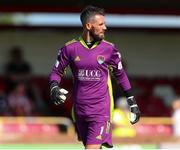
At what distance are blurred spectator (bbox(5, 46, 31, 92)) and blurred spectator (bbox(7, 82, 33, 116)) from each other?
0.69 m

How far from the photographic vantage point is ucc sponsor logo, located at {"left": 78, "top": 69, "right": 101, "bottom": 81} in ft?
23.1

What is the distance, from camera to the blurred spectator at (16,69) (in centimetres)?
1652

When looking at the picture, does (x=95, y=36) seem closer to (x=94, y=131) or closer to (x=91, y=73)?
(x=91, y=73)

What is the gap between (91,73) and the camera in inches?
278

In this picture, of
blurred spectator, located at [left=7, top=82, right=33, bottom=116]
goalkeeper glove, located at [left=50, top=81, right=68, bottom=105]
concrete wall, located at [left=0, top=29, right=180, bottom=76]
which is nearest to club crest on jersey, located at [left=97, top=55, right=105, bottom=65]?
goalkeeper glove, located at [left=50, top=81, right=68, bottom=105]

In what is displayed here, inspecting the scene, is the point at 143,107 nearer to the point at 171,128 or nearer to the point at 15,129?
the point at 171,128

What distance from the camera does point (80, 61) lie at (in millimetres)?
7051

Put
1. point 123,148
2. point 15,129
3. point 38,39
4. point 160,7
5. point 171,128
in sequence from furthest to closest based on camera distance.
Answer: point 38,39 → point 160,7 → point 171,128 → point 15,129 → point 123,148

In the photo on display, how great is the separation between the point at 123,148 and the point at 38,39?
7872 mm

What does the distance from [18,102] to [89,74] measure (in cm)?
862

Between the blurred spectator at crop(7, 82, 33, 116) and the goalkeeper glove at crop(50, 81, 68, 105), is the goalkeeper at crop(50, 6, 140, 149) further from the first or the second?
the blurred spectator at crop(7, 82, 33, 116)

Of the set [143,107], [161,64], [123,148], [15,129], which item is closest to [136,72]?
[161,64]

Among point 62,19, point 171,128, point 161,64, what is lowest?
point 171,128

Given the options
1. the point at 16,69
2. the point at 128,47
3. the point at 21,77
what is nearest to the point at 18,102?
the point at 21,77
